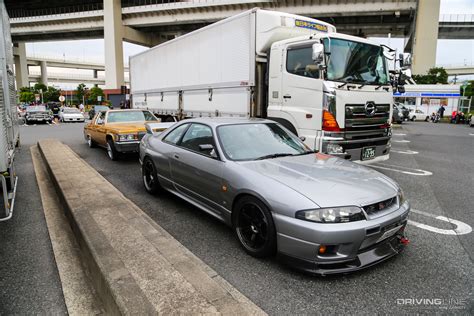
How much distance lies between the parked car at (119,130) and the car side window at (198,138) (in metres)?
4.23

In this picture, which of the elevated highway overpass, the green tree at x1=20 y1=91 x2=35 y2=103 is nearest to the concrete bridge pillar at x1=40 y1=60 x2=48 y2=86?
the green tree at x1=20 y1=91 x2=35 y2=103

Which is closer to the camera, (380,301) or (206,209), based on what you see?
(380,301)

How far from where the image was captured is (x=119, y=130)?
8930 mm

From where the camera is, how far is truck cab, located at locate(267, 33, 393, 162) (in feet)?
20.5

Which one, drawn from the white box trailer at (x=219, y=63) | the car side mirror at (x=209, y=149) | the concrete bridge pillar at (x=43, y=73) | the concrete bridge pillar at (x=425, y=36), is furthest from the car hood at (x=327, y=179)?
the concrete bridge pillar at (x=43, y=73)

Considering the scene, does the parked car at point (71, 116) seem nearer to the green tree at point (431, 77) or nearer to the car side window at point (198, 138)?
the car side window at point (198, 138)

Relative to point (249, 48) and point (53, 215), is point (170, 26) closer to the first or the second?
point (249, 48)

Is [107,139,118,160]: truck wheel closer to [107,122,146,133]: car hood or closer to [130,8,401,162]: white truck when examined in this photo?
[107,122,146,133]: car hood

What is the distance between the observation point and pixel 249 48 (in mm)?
7855

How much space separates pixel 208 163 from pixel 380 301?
7.82ft

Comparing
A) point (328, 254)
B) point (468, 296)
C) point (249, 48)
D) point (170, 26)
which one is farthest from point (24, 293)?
point (170, 26)

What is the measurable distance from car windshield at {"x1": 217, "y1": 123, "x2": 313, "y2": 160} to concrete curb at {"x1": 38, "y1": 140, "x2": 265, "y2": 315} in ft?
4.32

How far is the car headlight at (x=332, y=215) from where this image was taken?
9.82 ft

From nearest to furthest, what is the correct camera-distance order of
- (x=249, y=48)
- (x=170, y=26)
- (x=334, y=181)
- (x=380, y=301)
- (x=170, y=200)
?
(x=380, y=301)
(x=334, y=181)
(x=170, y=200)
(x=249, y=48)
(x=170, y=26)
